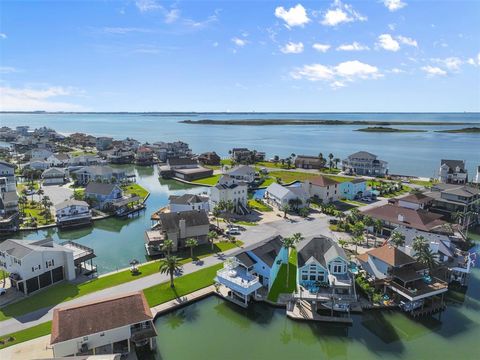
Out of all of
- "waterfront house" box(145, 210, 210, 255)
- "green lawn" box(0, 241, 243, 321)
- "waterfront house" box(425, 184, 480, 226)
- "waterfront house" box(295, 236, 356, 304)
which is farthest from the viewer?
"waterfront house" box(425, 184, 480, 226)

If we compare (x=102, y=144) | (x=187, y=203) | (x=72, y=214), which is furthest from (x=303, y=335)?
(x=102, y=144)

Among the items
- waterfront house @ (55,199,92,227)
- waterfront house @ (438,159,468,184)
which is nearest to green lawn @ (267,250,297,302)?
waterfront house @ (55,199,92,227)

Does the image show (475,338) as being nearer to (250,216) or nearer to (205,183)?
(250,216)

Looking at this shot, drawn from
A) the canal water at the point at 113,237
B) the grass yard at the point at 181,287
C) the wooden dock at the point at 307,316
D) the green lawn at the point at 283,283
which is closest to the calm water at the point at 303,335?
the wooden dock at the point at 307,316

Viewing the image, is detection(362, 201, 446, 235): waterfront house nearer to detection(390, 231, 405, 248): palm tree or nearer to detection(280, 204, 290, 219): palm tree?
detection(390, 231, 405, 248): palm tree

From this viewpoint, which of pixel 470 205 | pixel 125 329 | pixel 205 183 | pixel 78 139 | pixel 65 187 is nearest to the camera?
pixel 125 329

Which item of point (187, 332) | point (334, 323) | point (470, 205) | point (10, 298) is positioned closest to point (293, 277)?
point (334, 323)

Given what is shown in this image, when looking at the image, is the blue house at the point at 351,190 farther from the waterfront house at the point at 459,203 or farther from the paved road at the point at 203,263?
the waterfront house at the point at 459,203
